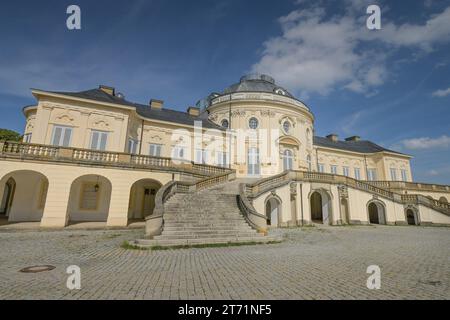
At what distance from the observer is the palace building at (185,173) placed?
42.2 feet

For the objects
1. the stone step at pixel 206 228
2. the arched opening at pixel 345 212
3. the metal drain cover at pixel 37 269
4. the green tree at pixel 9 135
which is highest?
the green tree at pixel 9 135

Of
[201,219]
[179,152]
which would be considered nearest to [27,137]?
[179,152]

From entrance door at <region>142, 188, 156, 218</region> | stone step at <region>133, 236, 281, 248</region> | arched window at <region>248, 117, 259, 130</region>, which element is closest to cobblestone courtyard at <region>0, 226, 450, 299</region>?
stone step at <region>133, 236, 281, 248</region>

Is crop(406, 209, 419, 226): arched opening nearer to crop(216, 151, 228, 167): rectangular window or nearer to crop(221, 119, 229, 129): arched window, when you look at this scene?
crop(216, 151, 228, 167): rectangular window

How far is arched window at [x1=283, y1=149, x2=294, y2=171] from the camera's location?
2547cm

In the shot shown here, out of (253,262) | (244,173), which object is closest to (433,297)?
(253,262)

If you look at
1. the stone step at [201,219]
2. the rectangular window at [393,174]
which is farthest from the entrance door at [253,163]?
the rectangular window at [393,174]

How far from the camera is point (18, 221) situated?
14.7 meters

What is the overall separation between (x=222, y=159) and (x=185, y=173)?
8.35 m

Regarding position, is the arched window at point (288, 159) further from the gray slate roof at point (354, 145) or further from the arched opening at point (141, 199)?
the arched opening at point (141, 199)

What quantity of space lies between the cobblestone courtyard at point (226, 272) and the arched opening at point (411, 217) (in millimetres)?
14613

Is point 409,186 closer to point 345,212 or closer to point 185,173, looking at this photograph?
point 345,212

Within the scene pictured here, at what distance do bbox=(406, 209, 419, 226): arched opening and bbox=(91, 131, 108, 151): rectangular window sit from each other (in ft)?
93.8

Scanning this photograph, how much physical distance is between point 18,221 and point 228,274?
55.3 feet
